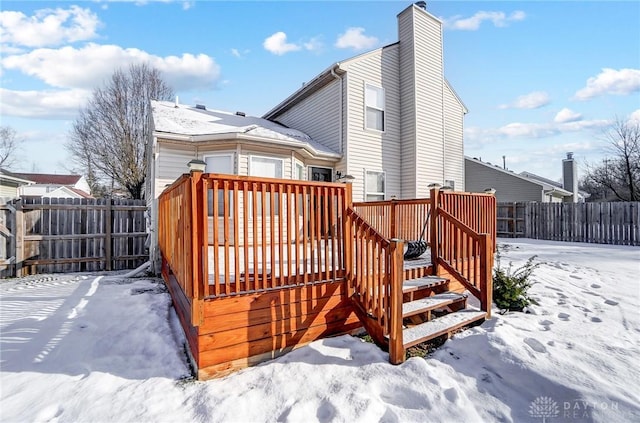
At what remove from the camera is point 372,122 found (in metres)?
9.27

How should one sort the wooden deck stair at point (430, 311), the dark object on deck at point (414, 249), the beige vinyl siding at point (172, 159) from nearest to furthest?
the wooden deck stair at point (430, 311) < the dark object on deck at point (414, 249) < the beige vinyl siding at point (172, 159)

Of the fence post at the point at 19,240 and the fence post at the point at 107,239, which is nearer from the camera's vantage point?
the fence post at the point at 19,240

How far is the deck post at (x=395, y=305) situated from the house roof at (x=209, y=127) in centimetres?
528

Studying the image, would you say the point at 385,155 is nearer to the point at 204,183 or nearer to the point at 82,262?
the point at 204,183

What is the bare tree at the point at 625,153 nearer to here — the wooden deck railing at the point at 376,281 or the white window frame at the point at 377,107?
the white window frame at the point at 377,107

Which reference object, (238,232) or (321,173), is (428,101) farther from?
(238,232)

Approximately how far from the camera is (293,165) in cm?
788

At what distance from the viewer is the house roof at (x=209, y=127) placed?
684cm

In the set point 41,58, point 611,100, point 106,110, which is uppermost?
point 611,100

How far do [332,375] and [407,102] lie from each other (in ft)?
30.0

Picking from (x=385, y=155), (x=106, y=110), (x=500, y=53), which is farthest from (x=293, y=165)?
(x=106, y=110)

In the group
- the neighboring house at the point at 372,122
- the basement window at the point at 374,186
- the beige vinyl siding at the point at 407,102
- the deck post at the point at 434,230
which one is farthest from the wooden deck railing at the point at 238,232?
the beige vinyl siding at the point at 407,102

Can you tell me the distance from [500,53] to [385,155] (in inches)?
154

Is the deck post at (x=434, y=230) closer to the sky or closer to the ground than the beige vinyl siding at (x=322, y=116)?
closer to the ground
